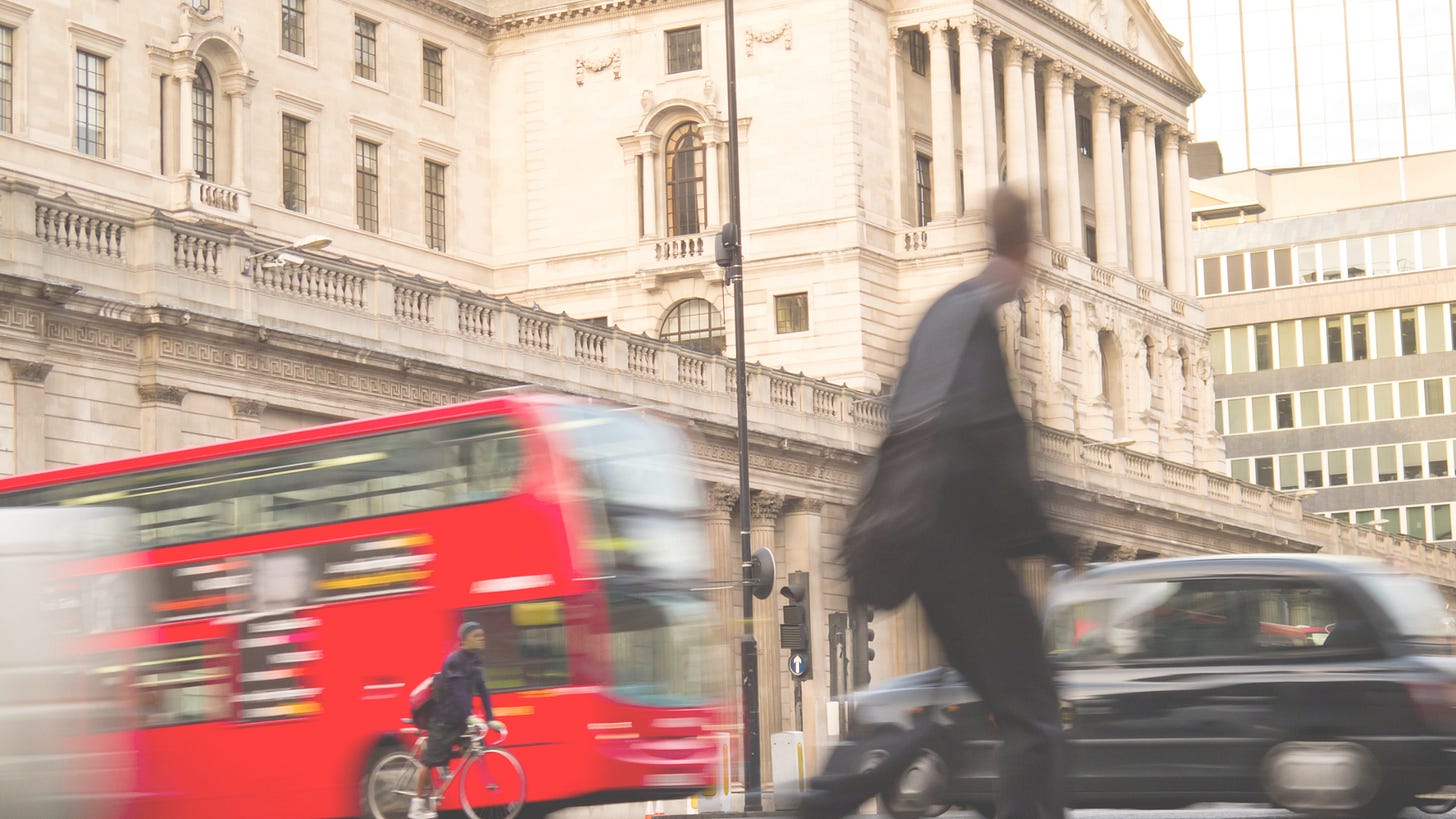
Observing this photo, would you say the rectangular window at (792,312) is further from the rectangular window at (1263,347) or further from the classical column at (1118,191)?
the rectangular window at (1263,347)

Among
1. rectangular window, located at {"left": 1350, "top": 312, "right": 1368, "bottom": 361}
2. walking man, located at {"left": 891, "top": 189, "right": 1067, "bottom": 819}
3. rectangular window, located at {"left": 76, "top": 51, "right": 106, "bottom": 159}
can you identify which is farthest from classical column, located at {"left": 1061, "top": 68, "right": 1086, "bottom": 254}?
walking man, located at {"left": 891, "top": 189, "right": 1067, "bottom": 819}

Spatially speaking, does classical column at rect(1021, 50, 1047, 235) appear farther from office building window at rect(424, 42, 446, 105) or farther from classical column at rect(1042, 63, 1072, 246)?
office building window at rect(424, 42, 446, 105)

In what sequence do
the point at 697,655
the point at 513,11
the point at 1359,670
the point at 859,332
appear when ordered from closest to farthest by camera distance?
the point at 1359,670, the point at 697,655, the point at 859,332, the point at 513,11

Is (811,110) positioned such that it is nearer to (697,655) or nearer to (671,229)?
(671,229)

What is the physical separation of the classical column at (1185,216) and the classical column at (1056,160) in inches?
374

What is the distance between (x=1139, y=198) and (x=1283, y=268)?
72.1 feet

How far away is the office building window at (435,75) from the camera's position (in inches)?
2452

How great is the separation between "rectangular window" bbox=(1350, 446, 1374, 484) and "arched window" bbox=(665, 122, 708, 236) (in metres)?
39.2

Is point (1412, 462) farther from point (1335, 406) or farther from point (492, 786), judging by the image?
point (492, 786)

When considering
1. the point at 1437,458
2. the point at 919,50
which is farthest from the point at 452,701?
the point at 1437,458

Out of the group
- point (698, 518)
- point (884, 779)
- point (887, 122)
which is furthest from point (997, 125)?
point (884, 779)

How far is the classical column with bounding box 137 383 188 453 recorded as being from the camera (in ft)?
112

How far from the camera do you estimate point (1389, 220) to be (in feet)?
313

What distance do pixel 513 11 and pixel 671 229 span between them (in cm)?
753
